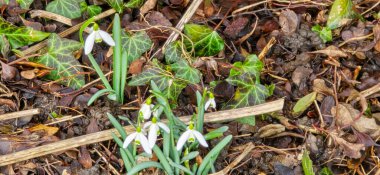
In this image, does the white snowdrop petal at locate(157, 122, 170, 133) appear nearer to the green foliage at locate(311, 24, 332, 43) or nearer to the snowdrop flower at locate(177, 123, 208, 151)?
the snowdrop flower at locate(177, 123, 208, 151)

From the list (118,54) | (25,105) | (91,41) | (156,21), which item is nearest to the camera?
(91,41)

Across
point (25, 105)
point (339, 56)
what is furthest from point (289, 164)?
point (25, 105)

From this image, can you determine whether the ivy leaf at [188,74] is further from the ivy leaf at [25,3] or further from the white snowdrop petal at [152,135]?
the ivy leaf at [25,3]

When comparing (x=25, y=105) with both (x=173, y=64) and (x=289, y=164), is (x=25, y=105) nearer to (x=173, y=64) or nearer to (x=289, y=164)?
(x=173, y=64)

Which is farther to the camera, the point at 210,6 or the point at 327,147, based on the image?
the point at 210,6

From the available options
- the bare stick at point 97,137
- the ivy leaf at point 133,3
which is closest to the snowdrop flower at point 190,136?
the bare stick at point 97,137
